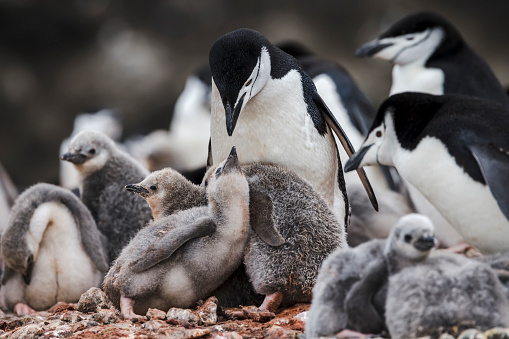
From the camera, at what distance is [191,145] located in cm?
620

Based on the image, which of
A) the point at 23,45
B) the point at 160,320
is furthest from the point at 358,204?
the point at 23,45

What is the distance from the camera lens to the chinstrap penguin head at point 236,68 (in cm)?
248

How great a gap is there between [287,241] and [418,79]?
2.23 m

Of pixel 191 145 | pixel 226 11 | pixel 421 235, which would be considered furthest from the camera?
pixel 226 11

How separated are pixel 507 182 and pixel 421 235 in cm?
63

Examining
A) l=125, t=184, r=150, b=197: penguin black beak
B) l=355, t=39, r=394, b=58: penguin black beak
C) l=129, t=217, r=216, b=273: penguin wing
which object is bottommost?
l=355, t=39, r=394, b=58: penguin black beak

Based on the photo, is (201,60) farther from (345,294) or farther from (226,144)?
(345,294)

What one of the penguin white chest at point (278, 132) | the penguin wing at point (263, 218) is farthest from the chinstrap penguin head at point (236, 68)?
the penguin wing at point (263, 218)

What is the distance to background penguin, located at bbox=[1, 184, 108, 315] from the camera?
2.92 m

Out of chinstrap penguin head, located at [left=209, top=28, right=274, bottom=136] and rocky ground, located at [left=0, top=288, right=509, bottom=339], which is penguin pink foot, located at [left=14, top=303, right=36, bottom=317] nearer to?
rocky ground, located at [left=0, top=288, right=509, bottom=339]

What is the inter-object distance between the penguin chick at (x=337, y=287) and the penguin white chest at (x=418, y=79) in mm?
2502

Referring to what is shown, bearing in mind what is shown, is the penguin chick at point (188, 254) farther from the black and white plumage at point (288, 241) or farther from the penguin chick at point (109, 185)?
the penguin chick at point (109, 185)

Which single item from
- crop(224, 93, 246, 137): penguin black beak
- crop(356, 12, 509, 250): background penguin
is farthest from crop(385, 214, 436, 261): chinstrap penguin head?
crop(356, 12, 509, 250): background penguin

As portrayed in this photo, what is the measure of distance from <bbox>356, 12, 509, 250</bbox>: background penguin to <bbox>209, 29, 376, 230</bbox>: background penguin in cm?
131
